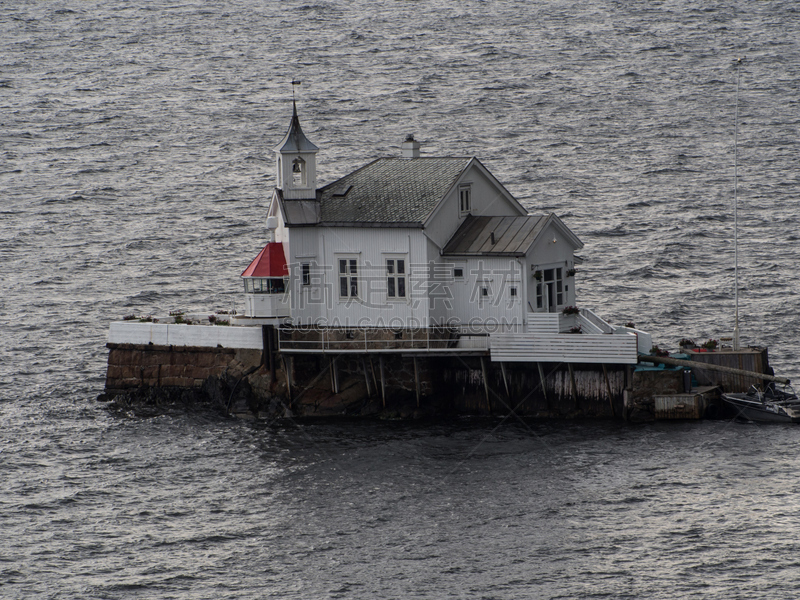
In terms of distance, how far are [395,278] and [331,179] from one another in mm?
51555

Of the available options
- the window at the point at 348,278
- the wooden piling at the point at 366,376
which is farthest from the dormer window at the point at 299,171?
the wooden piling at the point at 366,376

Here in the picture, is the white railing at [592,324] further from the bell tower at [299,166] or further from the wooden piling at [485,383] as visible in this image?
the bell tower at [299,166]

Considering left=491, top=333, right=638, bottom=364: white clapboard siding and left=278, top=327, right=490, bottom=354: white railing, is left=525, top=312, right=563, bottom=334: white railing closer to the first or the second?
left=491, top=333, right=638, bottom=364: white clapboard siding

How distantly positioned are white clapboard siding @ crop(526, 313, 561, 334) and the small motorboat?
26.0ft

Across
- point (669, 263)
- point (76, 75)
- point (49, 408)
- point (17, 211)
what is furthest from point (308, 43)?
point (49, 408)

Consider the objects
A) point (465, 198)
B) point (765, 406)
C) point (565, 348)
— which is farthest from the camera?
point (465, 198)

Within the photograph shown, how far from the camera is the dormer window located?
63750 millimetres

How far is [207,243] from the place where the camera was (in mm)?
101250

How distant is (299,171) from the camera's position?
211ft

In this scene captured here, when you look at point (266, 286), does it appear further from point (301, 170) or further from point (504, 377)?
point (504, 377)

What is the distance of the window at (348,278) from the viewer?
2443 inches

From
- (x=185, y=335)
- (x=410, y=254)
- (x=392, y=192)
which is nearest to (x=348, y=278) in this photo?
(x=410, y=254)

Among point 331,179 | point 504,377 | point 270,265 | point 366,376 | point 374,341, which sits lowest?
point 504,377

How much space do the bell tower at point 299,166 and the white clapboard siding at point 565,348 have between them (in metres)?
11.5
